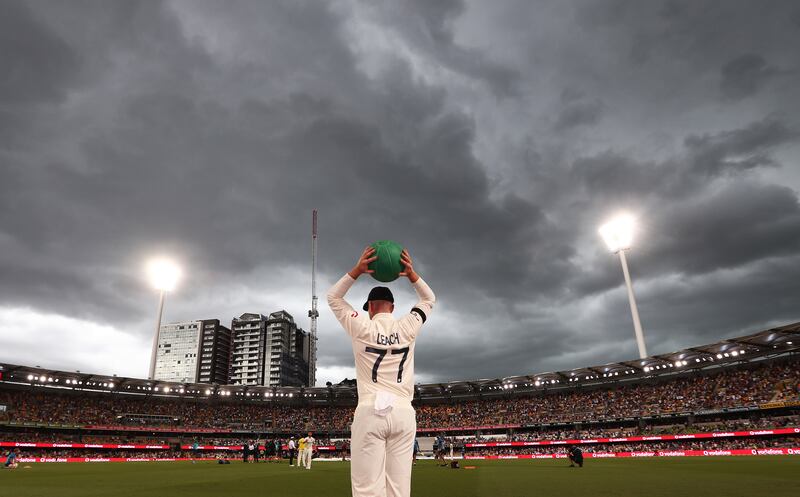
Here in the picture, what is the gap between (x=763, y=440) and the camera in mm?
39969

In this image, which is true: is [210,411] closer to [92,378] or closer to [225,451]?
[225,451]

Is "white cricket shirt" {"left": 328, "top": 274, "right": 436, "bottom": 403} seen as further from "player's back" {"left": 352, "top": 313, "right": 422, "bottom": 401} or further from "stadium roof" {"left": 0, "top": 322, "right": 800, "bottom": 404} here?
"stadium roof" {"left": 0, "top": 322, "right": 800, "bottom": 404}

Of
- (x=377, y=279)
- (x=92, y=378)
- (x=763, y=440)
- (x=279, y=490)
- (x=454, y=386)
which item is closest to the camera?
(x=377, y=279)

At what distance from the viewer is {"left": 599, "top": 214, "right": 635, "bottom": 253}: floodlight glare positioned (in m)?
47.0

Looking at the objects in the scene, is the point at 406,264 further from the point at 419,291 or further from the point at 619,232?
the point at 619,232

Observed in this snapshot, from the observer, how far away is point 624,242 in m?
47.1

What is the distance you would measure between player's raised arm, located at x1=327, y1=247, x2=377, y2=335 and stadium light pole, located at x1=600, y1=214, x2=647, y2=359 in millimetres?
48187

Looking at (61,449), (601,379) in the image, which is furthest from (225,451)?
(601,379)

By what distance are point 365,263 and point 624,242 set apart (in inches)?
1943

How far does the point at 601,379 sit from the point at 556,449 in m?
12.9

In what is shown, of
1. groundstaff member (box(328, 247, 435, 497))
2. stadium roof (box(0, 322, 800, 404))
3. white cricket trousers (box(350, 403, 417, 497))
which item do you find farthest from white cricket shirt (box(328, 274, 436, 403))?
stadium roof (box(0, 322, 800, 404))

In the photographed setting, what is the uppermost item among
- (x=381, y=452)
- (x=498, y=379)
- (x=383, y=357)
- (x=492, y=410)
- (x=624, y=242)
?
(x=624, y=242)

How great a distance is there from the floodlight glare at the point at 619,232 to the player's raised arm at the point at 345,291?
4895 cm

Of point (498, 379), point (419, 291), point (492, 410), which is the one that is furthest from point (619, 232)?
point (419, 291)
